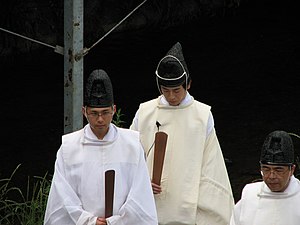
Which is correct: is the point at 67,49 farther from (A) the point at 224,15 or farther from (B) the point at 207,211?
(A) the point at 224,15

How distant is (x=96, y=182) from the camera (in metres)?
7.13

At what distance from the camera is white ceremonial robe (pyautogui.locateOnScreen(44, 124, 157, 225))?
7.12 meters

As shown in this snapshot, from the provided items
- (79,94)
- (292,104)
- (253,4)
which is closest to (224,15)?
(253,4)

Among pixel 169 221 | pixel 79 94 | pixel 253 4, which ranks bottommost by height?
pixel 169 221

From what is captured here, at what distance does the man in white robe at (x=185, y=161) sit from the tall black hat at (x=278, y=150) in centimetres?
Answer: 104

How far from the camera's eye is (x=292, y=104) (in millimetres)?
13531

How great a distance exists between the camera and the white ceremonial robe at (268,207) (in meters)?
7.08

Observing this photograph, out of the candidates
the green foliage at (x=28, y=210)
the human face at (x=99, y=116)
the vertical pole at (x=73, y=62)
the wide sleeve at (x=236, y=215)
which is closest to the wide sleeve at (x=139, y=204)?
the human face at (x=99, y=116)

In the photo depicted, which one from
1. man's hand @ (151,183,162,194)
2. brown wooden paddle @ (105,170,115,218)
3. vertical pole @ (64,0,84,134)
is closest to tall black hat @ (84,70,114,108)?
brown wooden paddle @ (105,170,115,218)

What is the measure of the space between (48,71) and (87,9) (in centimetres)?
141

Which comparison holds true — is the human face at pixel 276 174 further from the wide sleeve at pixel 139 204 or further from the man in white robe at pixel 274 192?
the wide sleeve at pixel 139 204

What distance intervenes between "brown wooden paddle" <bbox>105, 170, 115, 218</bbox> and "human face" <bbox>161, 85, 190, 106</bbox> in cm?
99

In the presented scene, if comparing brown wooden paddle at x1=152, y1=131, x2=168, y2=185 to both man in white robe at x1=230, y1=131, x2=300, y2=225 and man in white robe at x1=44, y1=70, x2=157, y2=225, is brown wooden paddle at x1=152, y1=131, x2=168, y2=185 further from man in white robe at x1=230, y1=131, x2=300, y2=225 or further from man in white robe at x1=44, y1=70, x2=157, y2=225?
man in white robe at x1=230, y1=131, x2=300, y2=225

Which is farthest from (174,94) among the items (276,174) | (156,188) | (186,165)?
(276,174)
